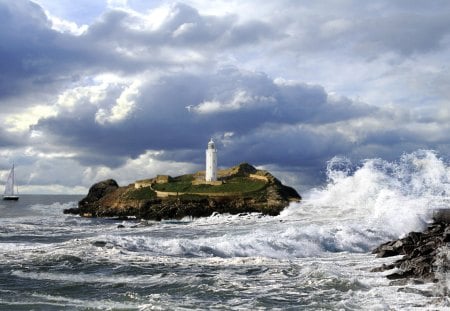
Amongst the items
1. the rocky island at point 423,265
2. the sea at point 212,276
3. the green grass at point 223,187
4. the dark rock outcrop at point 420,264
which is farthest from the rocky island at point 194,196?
the rocky island at point 423,265

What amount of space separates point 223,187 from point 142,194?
11.8 m

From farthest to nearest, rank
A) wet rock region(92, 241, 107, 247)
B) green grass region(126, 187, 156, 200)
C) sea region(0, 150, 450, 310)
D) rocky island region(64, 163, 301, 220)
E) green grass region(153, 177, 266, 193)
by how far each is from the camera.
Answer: green grass region(126, 187, 156, 200) < green grass region(153, 177, 266, 193) < rocky island region(64, 163, 301, 220) < wet rock region(92, 241, 107, 247) < sea region(0, 150, 450, 310)

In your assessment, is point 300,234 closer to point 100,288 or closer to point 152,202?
point 100,288

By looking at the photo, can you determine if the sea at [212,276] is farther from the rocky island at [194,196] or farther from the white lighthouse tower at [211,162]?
the white lighthouse tower at [211,162]

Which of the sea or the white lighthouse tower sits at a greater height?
the white lighthouse tower

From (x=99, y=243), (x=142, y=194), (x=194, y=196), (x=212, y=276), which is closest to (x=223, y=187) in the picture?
(x=194, y=196)

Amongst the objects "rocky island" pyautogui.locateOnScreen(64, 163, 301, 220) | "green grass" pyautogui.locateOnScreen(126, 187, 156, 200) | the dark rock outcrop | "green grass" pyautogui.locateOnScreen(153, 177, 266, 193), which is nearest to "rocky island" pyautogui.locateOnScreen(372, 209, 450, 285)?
the dark rock outcrop

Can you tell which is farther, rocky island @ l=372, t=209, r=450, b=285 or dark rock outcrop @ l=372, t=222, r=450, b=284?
dark rock outcrop @ l=372, t=222, r=450, b=284

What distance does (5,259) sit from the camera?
65.7 ft

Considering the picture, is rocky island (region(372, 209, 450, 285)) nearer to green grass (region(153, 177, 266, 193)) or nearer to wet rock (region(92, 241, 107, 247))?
wet rock (region(92, 241, 107, 247))

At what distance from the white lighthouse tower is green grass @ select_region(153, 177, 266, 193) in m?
2.53

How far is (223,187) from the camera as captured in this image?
238ft

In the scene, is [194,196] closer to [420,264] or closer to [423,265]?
[420,264]

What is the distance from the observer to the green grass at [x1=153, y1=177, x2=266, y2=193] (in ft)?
233
